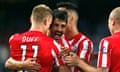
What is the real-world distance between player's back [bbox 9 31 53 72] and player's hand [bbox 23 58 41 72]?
0.05m

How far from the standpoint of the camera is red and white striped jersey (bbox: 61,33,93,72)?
6594 millimetres

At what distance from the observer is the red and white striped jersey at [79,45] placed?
6.59 meters

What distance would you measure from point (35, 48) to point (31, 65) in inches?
8.2

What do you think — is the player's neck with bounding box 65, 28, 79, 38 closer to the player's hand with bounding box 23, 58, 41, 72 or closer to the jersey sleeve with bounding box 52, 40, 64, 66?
the jersey sleeve with bounding box 52, 40, 64, 66

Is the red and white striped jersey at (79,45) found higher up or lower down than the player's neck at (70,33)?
lower down

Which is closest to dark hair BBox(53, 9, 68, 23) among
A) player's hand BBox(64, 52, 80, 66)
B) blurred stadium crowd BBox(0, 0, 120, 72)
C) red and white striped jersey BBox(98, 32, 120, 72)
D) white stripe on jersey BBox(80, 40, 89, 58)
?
white stripe on jersey BBox(80, 40, 89, 58)

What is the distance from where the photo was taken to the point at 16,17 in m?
17.7

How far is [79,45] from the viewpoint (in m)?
6.66

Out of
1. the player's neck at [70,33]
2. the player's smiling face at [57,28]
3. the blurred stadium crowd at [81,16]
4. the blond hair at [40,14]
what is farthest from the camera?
the blurred stadium crowd at [81,16]

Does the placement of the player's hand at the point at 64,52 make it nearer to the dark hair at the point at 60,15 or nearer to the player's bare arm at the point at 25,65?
the player's bare arm at the point at 25,65

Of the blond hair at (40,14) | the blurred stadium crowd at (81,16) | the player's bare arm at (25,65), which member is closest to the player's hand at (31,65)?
the player's bare arm at (25,65)

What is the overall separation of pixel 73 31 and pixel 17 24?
33.7 feet

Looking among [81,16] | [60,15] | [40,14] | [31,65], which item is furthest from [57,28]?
[81,16]

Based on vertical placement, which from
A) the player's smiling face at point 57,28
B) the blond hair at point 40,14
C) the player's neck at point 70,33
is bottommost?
the player's neck at point 70,33
